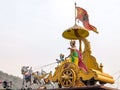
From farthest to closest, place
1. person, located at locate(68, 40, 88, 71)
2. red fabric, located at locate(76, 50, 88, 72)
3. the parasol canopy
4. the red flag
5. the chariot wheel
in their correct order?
the red flag → the parasol canopy → person, located at locate(68, 40, 88, 71) → red fabric, located at locate(76, 50, 88, 72) → the chariot wheel

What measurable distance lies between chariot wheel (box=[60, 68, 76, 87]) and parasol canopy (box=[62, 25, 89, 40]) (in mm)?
1120

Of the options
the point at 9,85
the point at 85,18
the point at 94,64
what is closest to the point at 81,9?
the point at 85,18

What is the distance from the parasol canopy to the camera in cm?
870

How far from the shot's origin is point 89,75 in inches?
310

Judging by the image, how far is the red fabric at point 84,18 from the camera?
8.81 m

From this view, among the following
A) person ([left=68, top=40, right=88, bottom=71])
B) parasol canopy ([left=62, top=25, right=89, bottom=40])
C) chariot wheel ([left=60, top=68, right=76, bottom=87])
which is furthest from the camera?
parasol canopy ([left=62, top=25, right=89, bottom=40])

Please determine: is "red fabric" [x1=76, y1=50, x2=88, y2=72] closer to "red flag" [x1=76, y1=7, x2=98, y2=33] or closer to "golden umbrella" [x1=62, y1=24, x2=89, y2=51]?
"golden umbrella" [x1=62, y1=24, x2=89, y2=51]

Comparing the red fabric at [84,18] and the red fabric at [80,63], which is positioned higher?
the red fabric at [84,18]

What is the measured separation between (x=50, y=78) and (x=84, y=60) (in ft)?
3.22

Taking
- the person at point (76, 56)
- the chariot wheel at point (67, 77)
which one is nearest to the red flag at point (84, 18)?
the person at point (76, 56)

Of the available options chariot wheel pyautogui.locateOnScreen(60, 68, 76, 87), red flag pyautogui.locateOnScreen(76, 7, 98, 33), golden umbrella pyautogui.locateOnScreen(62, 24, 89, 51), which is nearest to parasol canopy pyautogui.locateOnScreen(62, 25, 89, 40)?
golden umbrella pyautogui.locateOnScreen(62, 24, 89, 51)

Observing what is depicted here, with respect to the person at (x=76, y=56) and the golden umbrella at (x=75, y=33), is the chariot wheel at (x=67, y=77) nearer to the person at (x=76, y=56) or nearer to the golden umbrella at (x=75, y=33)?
the person at (x=76, y=56)

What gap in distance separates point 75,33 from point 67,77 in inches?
53.1

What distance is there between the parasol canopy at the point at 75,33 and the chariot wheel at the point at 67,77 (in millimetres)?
1120
